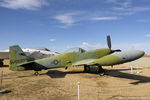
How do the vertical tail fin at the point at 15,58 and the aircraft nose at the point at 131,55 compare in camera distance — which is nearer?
the aircraft nose at the point at 131,55

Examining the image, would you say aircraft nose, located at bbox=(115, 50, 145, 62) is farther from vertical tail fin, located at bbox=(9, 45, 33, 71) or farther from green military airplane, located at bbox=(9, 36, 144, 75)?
vertical tail fin, located at bbox=(9, 45, 33, 71)

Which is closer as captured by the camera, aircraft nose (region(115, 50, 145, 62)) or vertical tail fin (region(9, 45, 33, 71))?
aircraft nose (region(115, 50, 145, 62))

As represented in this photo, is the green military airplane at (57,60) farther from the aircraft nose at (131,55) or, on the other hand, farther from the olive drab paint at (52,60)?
the aircraft nose at (131,55)

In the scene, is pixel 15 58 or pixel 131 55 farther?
pixel 15 58

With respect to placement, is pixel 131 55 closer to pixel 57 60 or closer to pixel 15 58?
pixel 57 60

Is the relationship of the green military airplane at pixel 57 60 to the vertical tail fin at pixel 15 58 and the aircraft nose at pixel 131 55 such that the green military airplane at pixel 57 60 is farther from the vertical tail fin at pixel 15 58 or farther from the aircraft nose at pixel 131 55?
the aircraft nose at pixel 131 55

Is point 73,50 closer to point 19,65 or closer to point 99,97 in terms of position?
point 19,65

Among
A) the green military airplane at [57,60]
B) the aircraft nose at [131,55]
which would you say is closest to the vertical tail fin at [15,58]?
the green military airplane at [57,60]

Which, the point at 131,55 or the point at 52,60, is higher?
the point at 131,55

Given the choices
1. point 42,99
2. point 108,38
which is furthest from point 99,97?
point 108,38

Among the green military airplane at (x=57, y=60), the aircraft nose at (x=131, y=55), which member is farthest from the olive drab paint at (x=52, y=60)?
the aircraft nose at (x=131, y=55)

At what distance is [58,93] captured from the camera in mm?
7035

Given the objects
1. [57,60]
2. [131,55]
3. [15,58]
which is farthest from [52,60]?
[131,55]

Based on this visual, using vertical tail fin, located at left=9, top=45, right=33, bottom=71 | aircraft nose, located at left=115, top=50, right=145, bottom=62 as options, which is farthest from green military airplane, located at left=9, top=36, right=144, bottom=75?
aircraft nose, located at left=115, top=50, right=145, bottom=62
